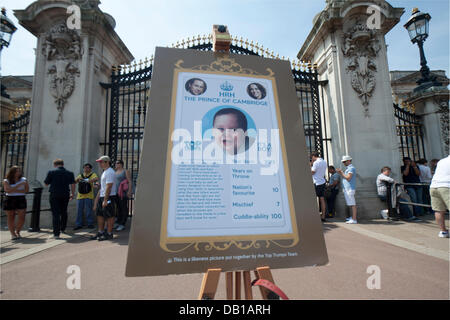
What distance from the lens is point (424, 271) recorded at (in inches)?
124

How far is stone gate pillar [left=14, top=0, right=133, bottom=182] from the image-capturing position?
6.45m

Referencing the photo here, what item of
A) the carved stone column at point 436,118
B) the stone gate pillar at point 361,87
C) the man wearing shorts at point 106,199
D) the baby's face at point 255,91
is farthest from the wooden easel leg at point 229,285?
the carved stone column at point 436,118

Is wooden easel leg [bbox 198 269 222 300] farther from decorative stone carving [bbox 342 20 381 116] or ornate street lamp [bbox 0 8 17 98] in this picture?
ornate street lamp [bbox 0 8 17 98]

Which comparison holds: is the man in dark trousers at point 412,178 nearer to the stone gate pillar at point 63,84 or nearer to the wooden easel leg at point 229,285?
the wooden easel leg at point 229,285

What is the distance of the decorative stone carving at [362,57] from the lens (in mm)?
Answer: 7113

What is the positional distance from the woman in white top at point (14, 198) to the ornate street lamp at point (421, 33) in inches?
479

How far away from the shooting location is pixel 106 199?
15.3 ft

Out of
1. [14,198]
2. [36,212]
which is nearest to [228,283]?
[14,198]

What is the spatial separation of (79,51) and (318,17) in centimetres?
751

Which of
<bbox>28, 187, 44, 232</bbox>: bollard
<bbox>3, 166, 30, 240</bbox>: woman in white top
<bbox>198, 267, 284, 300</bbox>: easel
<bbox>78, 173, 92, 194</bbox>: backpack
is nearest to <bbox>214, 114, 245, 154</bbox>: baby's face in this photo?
<bbox>198, 267, 284, 300</bbox>: easel

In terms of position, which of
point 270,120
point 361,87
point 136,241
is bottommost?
point 136,241

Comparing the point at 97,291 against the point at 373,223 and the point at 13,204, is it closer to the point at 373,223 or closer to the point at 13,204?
the point at 13,204

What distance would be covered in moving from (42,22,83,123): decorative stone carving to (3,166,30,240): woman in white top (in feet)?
6.29
